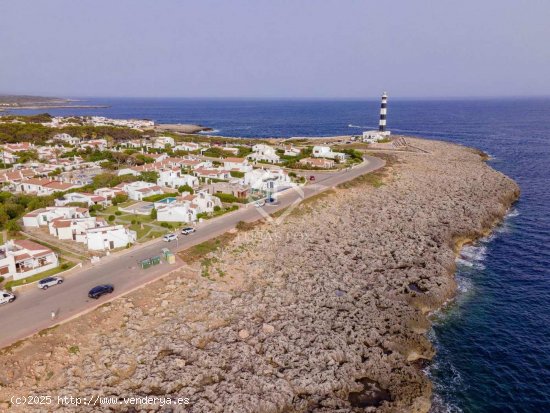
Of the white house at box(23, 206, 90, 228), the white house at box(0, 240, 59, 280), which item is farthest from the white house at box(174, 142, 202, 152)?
the white house at box(0, 240, 59, 280)

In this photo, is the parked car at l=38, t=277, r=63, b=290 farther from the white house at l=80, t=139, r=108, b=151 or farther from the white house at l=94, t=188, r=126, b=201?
the white house at l=80, t=139, r=108, b=151

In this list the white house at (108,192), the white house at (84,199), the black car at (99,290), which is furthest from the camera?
the white house at (108,192)

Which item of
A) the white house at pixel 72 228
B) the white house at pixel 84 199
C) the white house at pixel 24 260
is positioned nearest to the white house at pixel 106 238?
the white house at pixel 72 228

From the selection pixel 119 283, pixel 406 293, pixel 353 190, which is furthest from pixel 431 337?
pixel 353 190

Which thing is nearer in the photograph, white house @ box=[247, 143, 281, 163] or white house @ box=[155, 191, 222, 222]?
white house @ box=[155, 191, 222, 222]

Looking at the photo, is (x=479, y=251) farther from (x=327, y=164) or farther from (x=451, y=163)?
(x=451, y=163)

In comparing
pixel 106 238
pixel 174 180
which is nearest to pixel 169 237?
pixel 106 238

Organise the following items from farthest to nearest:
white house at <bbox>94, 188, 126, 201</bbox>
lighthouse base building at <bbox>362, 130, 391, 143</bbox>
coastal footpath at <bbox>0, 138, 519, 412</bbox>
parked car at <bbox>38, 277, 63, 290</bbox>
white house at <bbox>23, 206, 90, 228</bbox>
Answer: lighthouse base building at <bbox>362, 130, 391, 143</bbox>
white house at <bbox>94, 188, 126, 201</bbox>
white house at <bbox>23, 206, 90, 228</bbox>
parked car at <bbox>38, 277, 63, 290</bbox>
coastal footpath at <bbox>0, 138, 519, 412</bbox>

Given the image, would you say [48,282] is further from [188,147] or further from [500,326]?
Answer: [188,147]

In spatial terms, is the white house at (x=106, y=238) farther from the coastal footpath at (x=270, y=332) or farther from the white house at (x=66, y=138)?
the white house at (x=66, y=138)
